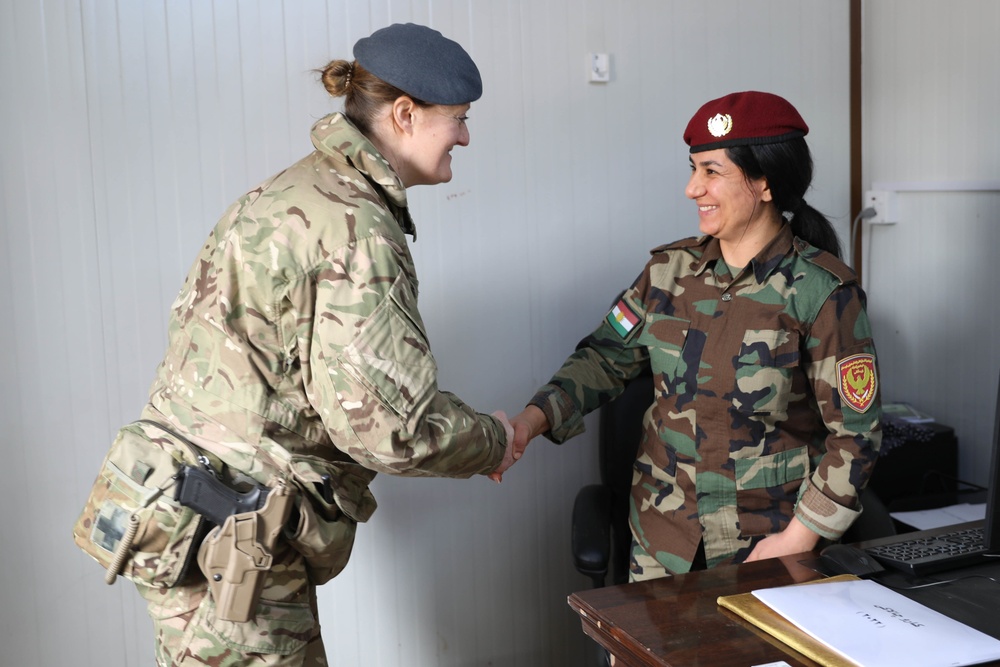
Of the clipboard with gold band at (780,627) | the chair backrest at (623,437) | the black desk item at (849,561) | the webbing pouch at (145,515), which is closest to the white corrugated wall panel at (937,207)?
the chair backrest at (623,437)

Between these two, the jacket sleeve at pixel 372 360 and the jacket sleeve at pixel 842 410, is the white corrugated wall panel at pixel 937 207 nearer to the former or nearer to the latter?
the jacket sleeve at pixel 842 410

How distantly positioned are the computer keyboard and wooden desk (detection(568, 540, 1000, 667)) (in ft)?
0.39

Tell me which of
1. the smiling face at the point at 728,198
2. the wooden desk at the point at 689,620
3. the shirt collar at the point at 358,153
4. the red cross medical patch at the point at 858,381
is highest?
the shirt collar at the point at 358,153

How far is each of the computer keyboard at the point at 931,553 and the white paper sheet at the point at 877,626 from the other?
0.08 m

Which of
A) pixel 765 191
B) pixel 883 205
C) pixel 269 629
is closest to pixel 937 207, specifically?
pixel 883 205

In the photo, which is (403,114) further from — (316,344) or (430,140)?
(316,344)

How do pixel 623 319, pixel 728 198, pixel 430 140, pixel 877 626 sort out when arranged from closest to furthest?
pixel 877 626 → pixel 430 140 → pixel 728 198 → pixel 623 319

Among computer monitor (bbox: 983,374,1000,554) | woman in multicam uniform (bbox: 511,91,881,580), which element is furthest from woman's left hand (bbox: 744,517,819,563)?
computer monitor (bbox: 983,374,1000,554)

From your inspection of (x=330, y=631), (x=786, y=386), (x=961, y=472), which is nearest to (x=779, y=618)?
(x=786, y=386)

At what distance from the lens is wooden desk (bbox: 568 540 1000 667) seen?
49.2 inches

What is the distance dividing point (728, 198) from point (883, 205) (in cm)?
129

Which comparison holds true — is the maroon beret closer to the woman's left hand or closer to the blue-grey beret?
the blue-grey beret

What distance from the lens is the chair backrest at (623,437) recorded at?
7.30ft

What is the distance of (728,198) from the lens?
186 cm
